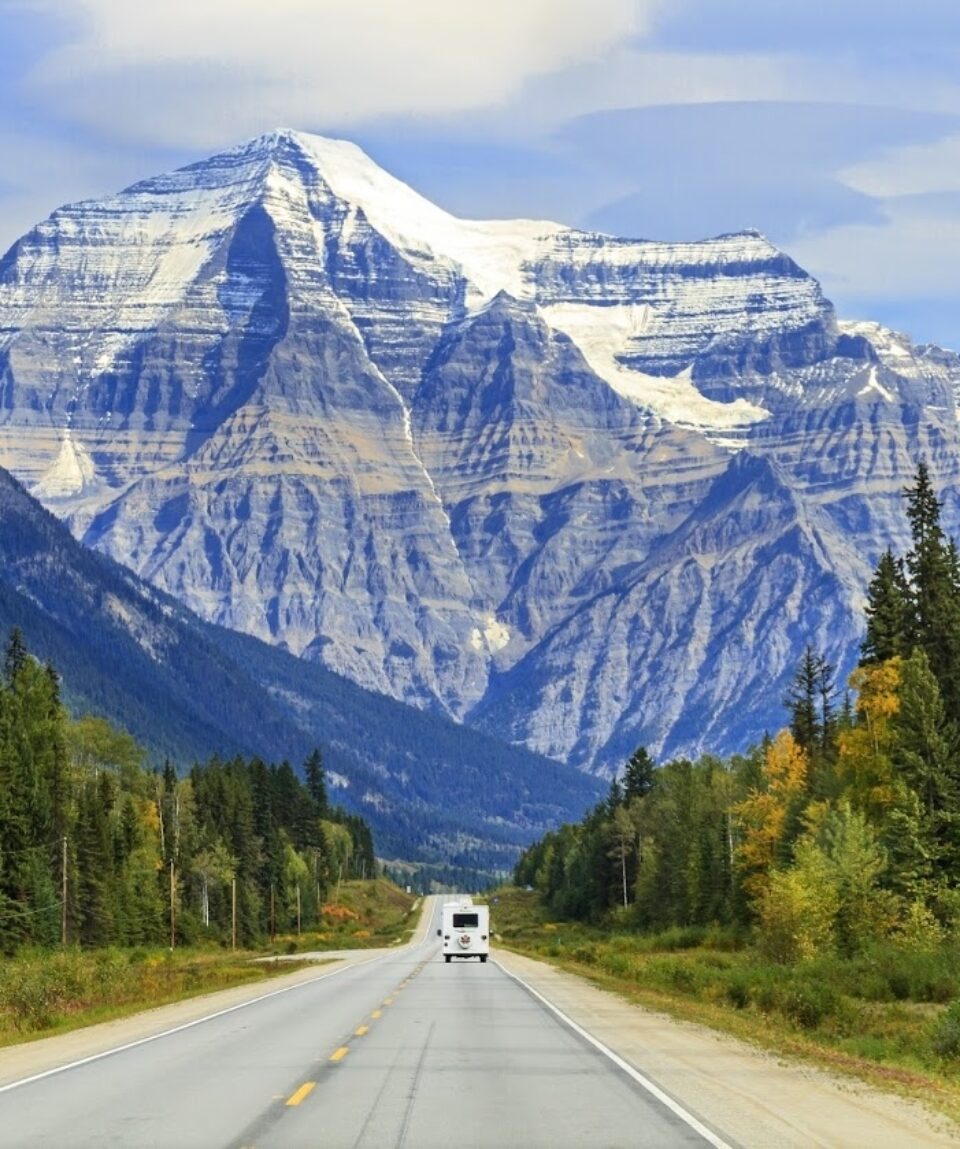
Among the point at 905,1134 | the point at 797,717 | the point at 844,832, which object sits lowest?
the point at 905,1134

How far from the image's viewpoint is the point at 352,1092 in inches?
1206

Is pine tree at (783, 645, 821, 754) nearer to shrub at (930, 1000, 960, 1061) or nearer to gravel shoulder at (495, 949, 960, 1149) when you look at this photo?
gravel shoulder at (495, 949, 960, 1149)

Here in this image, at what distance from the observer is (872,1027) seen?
44.5 metres

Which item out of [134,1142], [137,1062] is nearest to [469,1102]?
[134,1142]

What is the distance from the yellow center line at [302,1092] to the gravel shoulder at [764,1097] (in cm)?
529

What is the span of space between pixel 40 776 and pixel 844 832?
49672mm

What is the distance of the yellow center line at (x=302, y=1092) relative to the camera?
29506 mm

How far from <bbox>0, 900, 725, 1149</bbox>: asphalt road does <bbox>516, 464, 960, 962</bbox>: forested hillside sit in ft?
99.9

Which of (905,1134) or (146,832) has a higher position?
(146,832)

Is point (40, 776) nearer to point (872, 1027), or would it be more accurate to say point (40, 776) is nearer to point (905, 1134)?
point (872, 1027)

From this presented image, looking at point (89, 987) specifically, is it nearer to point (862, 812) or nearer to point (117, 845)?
point (862, 812)

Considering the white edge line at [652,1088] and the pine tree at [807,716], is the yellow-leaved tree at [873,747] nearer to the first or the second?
the pine tree at [807,716]

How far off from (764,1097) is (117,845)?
9831cm

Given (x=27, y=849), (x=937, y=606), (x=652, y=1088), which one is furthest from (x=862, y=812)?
(x=652, y=1088)
